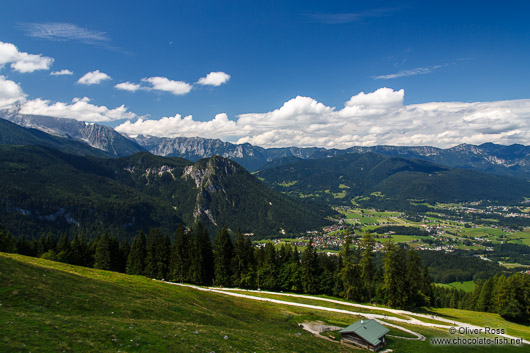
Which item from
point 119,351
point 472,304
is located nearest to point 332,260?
point 472,304

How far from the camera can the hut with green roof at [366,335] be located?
3734cm

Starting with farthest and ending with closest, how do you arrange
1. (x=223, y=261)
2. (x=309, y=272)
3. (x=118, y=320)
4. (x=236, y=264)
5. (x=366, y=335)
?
(x=236, y=264)
(x=223, y=261)
(x=309, y=272)
(x=366, y=335)
(x=118, y=320)

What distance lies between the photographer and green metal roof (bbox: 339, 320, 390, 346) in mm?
37219

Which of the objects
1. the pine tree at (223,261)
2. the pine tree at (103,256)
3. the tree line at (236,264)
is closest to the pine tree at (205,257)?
the tree line at (236,264)

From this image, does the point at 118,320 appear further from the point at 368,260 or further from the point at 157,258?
the point at 157,258

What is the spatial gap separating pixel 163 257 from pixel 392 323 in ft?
210

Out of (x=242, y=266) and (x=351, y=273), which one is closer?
(x=351, y=273)

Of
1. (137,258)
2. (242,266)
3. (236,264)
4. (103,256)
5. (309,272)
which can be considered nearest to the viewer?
(309,272)

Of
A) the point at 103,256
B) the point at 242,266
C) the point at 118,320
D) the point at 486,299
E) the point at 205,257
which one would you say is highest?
the point at 118,320

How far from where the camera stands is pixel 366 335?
37.8 m

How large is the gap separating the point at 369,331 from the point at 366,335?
122 centimetres

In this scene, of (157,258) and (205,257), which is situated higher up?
(205,257)

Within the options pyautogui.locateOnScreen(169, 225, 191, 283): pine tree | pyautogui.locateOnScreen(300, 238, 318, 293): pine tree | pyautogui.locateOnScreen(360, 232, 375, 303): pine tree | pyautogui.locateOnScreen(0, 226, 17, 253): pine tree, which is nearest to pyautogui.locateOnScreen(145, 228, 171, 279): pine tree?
pyautogui.locateOnScreen(169, 225, 191, 283): pine tree

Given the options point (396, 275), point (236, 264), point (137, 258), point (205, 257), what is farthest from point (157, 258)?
point (396, 275)
